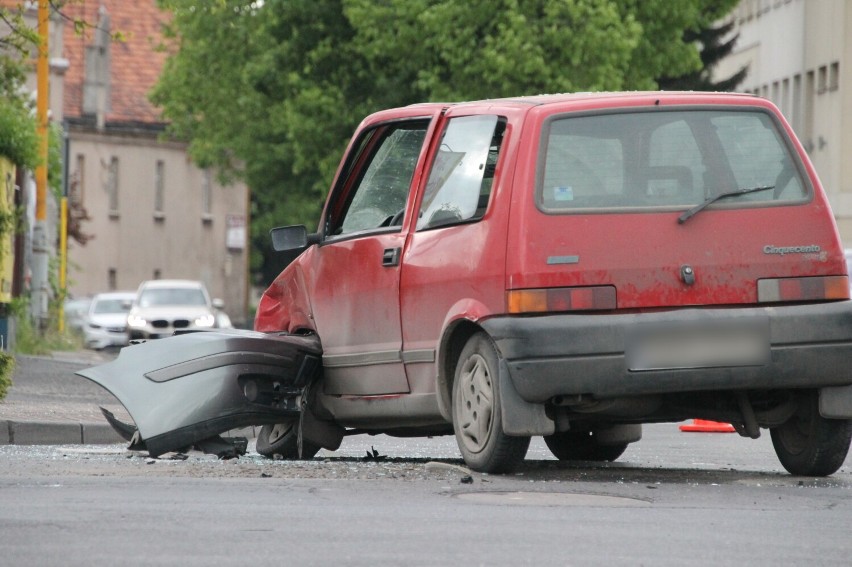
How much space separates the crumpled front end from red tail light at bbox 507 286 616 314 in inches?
78.5

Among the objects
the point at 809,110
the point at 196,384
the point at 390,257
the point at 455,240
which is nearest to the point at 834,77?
the point at 809,110

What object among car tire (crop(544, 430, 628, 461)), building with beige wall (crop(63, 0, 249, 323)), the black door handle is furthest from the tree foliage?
the black door handle

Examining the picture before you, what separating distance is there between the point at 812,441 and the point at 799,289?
82cm

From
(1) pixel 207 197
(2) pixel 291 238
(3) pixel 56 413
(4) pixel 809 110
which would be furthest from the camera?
Answer: (1) pixel 207 197

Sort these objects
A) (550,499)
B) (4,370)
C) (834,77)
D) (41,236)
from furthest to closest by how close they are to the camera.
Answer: (834,77) → (41,236) → (4,370) → (550,499)

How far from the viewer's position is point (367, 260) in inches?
421

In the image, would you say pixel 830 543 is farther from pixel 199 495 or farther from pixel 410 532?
pixel 199 495

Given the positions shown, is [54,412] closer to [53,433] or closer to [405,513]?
[53,433]

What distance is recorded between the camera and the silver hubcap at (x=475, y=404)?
9.59 m

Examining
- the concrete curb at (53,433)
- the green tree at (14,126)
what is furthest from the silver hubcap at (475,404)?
the green tree at (14,126)

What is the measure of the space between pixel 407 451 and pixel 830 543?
5.83m

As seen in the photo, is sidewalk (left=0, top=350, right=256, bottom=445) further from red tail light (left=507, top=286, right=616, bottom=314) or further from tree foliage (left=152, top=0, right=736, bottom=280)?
tree foliage (left=152, top=0, right=736, bottom=280)

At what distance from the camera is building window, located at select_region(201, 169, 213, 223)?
74.2 m

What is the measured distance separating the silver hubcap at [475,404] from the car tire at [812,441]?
1523 mm
